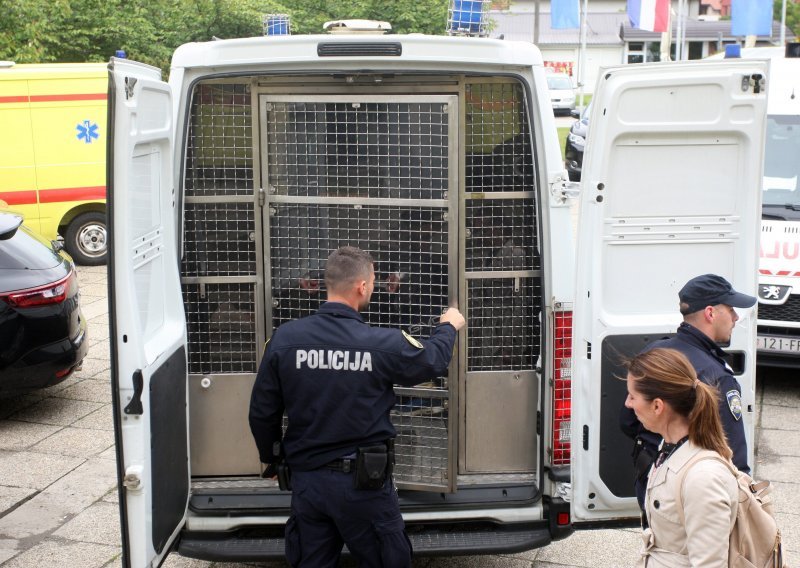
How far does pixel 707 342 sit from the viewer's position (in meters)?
3.95

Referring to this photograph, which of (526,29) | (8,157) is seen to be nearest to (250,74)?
(8,157)

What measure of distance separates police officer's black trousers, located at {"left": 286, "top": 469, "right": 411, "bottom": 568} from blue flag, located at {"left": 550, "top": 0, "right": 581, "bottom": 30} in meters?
22.1

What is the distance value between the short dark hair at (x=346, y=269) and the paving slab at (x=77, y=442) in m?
3.56

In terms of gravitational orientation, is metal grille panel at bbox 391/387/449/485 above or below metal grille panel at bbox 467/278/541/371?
below

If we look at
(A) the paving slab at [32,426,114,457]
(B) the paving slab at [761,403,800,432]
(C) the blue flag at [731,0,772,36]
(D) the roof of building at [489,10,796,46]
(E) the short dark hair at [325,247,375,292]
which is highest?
(D) the roof of building at [489,10,796,46]

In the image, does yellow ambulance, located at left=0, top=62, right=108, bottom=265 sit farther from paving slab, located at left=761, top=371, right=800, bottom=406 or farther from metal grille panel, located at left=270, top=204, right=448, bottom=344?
paving slab, located at left=761, top=371, right=800, bottom=406

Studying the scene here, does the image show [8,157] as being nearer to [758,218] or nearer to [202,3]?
[202,3]

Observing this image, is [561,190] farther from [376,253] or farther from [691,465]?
[691,465]

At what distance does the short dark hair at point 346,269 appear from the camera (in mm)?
3996

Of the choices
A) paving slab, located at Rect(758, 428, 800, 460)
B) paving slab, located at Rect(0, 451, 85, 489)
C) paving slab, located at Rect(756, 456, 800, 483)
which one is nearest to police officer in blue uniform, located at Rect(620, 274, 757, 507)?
paving slab, located at Rect(756, 456, 800, 483)

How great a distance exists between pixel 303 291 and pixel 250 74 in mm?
1072

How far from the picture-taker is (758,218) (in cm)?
419

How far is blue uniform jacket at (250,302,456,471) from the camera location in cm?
389

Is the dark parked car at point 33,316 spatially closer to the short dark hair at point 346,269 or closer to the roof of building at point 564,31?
the short dark hair at point 346,269
